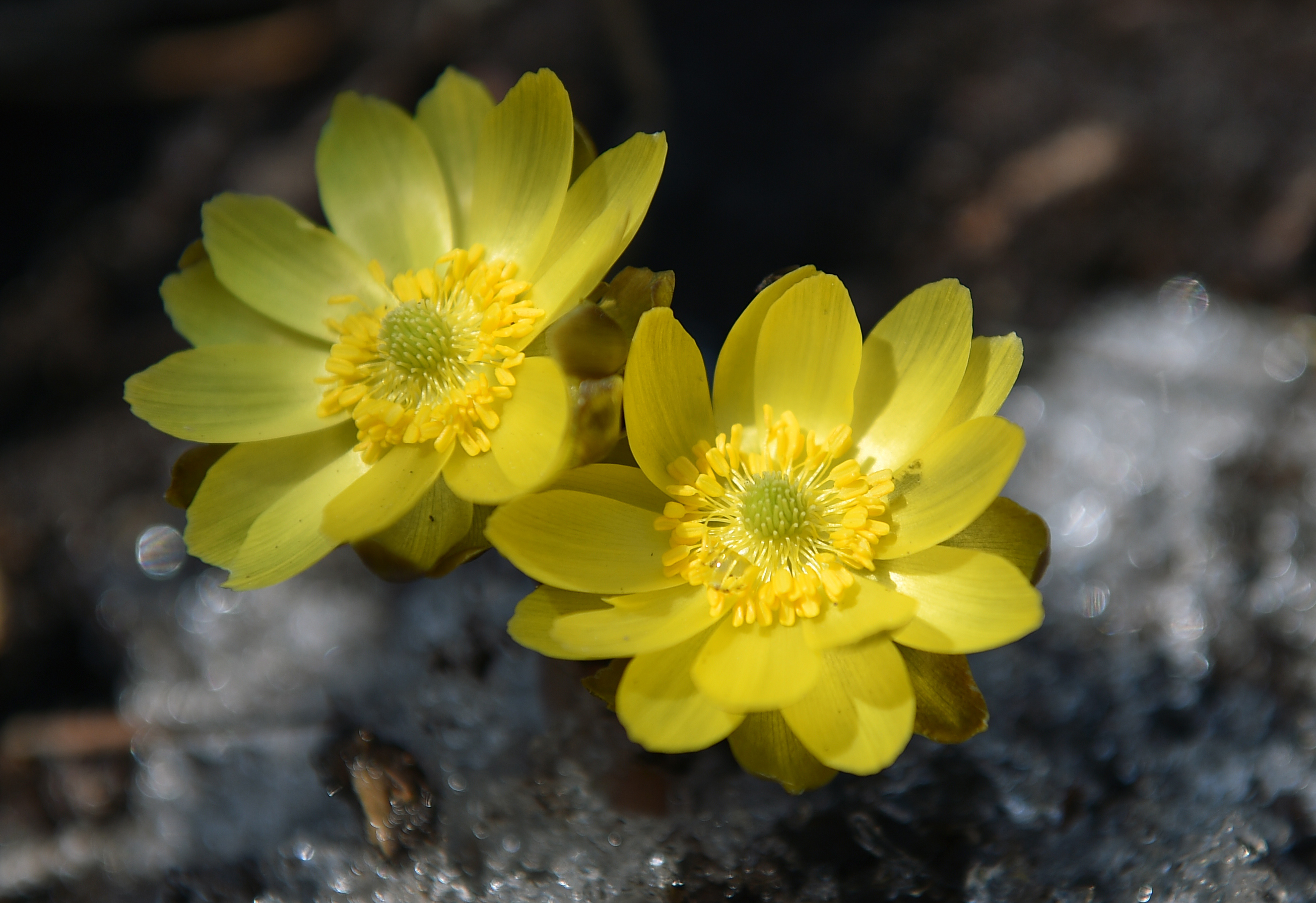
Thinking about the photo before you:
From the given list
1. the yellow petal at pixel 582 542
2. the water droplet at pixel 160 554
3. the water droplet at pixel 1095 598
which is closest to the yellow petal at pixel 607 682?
the yellow petal at pixel 582 542

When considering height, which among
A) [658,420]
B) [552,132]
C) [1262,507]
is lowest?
[658,420]

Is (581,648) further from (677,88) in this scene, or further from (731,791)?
(677,88)

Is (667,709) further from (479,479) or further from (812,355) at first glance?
(812,355)

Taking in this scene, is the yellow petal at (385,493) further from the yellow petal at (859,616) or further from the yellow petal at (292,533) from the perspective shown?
the yellow petal at (859,616)

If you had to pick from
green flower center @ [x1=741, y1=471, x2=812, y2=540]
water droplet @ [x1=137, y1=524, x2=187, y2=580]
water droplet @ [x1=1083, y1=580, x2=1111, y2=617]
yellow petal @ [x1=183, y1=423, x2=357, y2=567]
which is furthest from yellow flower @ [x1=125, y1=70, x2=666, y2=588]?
water droplet @ [x1=1083, y1=580, x2=1111, y2=617]

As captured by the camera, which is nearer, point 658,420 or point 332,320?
point 658,420

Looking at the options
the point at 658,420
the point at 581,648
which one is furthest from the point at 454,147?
the point at 581,648

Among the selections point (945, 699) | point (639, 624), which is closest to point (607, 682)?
point (639, 624)
